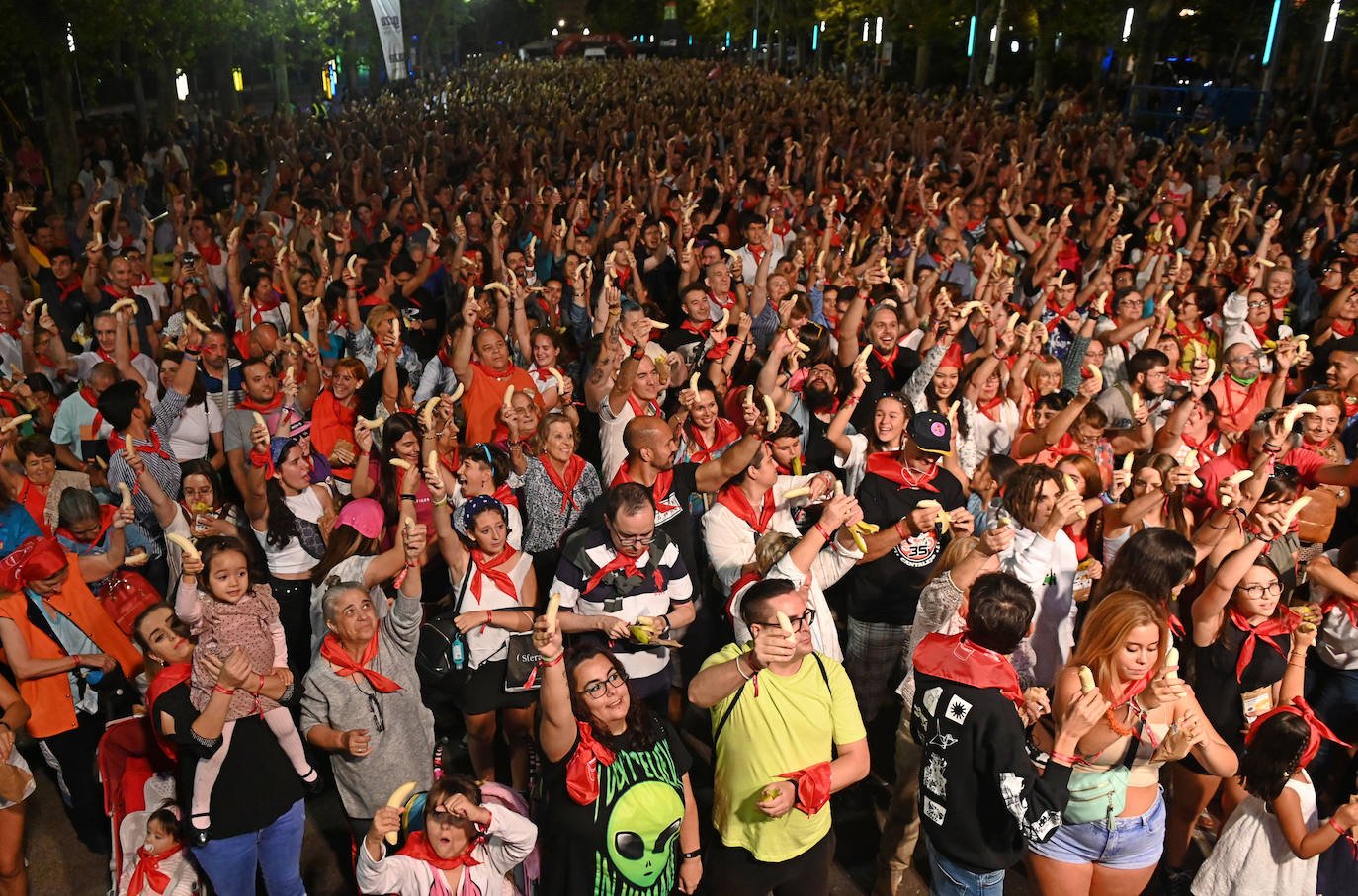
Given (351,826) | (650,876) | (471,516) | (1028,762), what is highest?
(471,516)

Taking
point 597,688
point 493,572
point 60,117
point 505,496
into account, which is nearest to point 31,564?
point 493,572

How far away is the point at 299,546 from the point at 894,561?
2.84m

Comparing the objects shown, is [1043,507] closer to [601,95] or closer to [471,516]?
[471,516]

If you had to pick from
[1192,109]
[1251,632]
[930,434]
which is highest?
[1192,109]

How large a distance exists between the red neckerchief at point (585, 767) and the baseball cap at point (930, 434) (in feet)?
7.58

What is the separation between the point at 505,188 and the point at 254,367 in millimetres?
6616

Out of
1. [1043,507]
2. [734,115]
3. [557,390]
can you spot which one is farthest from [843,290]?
[734,115]

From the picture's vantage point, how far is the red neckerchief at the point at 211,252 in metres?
9.77

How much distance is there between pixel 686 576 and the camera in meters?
4.40

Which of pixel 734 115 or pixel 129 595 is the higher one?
pixel 734 115

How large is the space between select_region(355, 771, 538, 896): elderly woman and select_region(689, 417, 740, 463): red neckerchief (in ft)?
8.40

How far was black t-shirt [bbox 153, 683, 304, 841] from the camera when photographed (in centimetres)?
350

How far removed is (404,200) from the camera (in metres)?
12.0

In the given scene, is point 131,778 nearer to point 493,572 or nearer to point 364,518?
point 364,518
